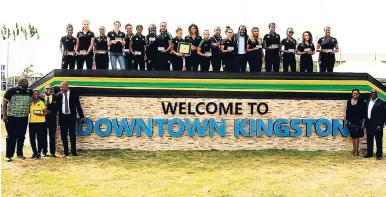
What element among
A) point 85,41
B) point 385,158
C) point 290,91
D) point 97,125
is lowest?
point 385,158

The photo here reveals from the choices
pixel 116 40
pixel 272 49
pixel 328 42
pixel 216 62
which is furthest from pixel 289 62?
pixel 116 40

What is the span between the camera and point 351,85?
970 centimetres

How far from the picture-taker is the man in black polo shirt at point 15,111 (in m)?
8.07

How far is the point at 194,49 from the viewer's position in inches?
381

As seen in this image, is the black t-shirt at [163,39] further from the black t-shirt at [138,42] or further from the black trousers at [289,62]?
the black trousers at [289,62]

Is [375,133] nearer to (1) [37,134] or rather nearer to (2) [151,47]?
(2) [151,47]

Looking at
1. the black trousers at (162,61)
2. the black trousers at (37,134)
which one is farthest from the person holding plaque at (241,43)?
the black trousers at (37,134)

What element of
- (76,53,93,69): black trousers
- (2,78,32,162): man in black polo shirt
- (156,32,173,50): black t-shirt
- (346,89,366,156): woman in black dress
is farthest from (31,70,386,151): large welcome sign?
(2,78,32,162): man in black polo shirt

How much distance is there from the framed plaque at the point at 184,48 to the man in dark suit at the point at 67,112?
8.71ft

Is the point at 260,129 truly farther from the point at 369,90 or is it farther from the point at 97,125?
the point at 97,125

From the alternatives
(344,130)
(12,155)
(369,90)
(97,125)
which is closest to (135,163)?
(97,125)

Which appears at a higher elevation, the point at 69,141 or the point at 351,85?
the point at 351,85

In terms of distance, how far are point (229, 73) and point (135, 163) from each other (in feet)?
10.4

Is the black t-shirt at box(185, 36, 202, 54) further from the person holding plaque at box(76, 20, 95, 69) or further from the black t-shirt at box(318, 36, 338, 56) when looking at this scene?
the black t-shirt at box(318, 36, 338, 56)
